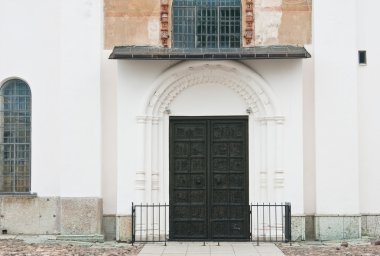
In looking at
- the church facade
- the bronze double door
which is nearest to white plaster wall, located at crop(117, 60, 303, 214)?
the church facade

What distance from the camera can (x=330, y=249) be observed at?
14617 mm

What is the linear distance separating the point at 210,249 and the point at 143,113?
12.3ft

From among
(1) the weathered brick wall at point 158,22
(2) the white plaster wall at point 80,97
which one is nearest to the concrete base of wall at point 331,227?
(1) the weathered brick wall at point 158,22

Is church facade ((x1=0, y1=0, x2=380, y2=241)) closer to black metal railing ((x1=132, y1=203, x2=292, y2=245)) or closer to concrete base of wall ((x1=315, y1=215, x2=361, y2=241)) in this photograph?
concrete base of wall ((x1=315, y1=215, x2=361, y2=241))

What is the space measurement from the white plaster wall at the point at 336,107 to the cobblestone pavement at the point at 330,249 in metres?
0.99

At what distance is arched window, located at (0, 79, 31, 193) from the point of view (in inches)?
664

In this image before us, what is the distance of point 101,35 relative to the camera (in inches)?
647

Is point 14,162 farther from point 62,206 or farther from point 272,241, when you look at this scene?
point 272,241

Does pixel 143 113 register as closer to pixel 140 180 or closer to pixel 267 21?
pixel 140 180

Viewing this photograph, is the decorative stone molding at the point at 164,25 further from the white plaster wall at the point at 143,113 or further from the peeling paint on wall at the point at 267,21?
the peeling paint on wall at the point at 267,21

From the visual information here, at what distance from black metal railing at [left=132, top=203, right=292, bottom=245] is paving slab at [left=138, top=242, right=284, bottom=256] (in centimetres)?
51

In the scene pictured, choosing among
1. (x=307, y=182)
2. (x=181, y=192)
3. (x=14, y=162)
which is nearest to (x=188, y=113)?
(x=181, y=192)

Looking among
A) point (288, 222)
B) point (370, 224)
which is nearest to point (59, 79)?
point (288, 222)

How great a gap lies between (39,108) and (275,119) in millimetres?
5884
